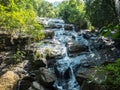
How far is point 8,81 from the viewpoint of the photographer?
12.0 m

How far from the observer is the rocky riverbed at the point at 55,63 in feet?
37.0

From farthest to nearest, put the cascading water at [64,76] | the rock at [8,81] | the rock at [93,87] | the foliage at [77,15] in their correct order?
1. the foliage at [77,15]
2. the cascading water at [64,76]
3. the rock at [8,81]
4. the rock at [93,87]

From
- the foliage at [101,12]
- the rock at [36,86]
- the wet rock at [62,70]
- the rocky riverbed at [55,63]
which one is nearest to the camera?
the rock at [36,86]

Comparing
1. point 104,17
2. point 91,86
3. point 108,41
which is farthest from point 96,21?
point 91,86

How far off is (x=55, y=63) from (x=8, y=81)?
4.23m

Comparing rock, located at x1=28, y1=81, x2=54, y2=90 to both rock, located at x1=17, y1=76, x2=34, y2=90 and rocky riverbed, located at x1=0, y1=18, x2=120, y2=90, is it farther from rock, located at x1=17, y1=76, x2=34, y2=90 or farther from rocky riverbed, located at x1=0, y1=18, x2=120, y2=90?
rock, located at x1=17, y1=76, x2=34, y2=90

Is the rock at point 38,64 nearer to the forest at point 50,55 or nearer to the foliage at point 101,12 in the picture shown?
the forest at point 50,55

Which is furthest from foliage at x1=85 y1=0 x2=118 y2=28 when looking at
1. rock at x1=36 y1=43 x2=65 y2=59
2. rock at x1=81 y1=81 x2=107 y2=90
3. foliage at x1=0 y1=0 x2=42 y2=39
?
rock at x1=81 y1=81 x2=107 y2=90

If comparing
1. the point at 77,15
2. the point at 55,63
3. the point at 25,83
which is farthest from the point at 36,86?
the point at 77,15

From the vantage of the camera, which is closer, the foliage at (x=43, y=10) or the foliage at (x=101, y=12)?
the foliage at (x=101, y=12)

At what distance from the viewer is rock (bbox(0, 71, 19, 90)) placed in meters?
11.6

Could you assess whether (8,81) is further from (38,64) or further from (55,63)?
(55,63)

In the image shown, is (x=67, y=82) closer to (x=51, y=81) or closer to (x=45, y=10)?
(x=51, y=81)

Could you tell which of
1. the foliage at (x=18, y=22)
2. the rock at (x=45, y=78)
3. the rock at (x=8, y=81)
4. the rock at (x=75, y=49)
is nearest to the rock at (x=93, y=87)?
the rock at (x=45, y=78)
